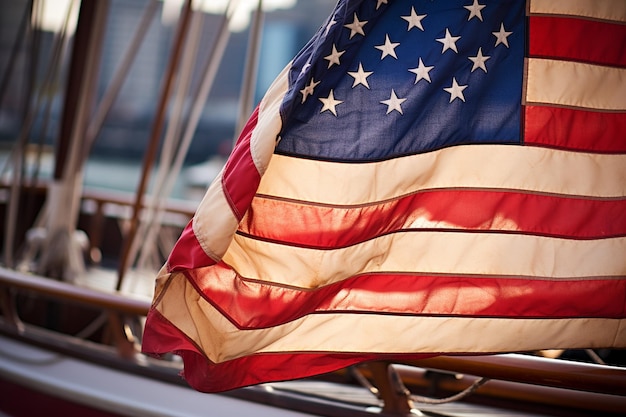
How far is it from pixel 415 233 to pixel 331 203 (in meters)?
0.21

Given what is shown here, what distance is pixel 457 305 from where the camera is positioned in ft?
5.52

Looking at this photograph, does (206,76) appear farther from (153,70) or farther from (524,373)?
(153,70)

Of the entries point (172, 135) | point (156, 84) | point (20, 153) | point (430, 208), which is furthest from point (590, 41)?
point (156, 84)

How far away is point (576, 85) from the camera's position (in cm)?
171

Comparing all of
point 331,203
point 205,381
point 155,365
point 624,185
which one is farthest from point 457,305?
point 155,365

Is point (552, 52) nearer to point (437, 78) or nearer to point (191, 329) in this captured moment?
point (437, 78)

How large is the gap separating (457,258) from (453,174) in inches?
7.8

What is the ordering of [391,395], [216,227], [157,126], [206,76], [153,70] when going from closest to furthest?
1. [216,227]
2. [391,395]
3. [157,126]
4. [206,76]
5. [153,70]

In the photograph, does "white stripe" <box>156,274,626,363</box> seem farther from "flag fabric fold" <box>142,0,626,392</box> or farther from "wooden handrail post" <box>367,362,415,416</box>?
"wooden handrail post" <box>367,362,415,416</box>

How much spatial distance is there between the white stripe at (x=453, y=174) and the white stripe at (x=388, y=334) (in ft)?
0.96

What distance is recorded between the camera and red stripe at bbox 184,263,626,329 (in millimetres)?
1656

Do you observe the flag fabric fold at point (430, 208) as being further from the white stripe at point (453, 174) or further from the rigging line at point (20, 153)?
the rigging line at point (20, 153)

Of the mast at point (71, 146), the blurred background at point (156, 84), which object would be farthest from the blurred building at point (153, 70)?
the mast at point (71, 146)

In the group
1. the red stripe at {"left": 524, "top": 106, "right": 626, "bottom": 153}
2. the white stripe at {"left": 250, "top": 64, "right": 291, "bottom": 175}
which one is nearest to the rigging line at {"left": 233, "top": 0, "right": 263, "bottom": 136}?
the white stripe at {"left": 250, "top": 64, "right": 291, "bottom": 175}
